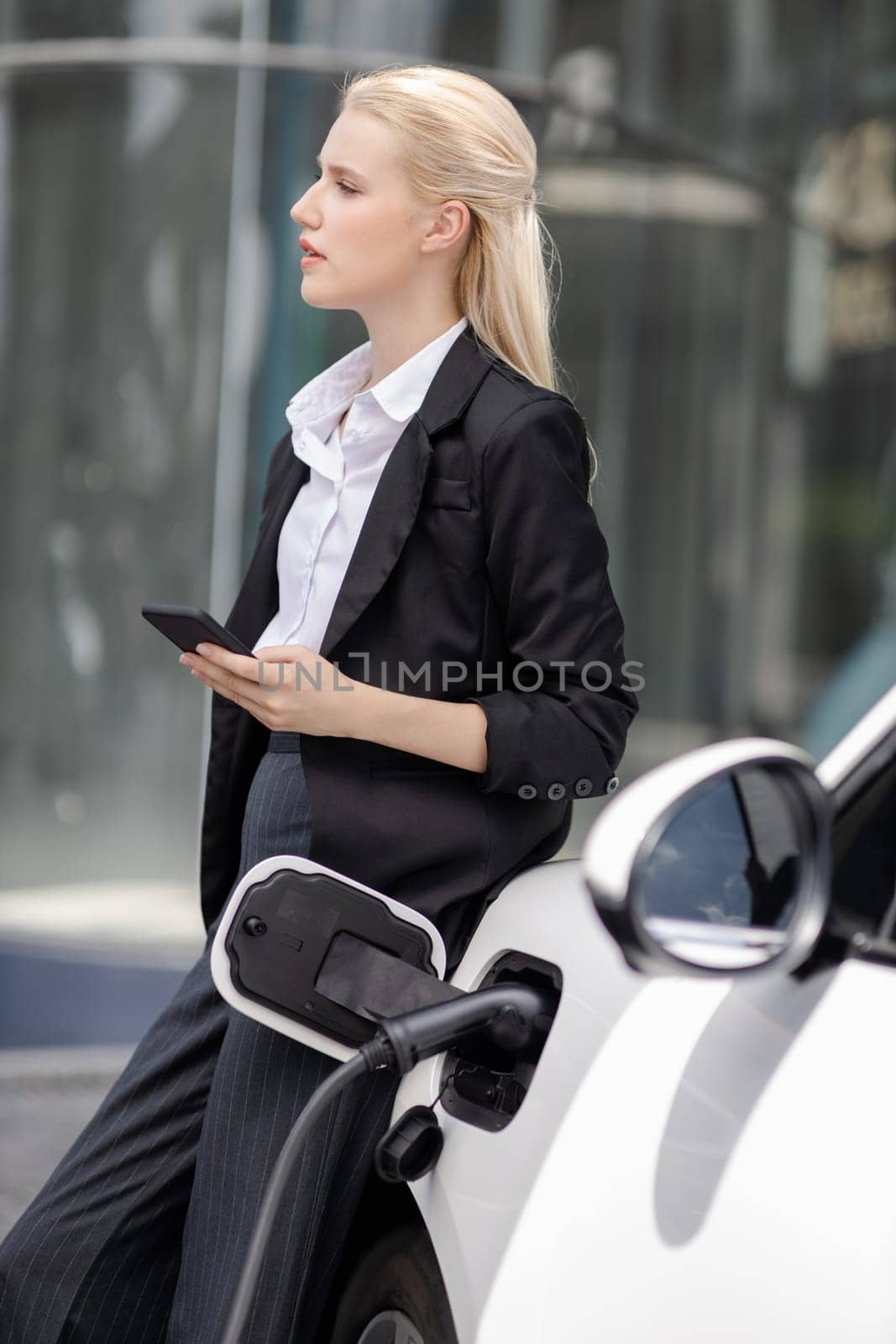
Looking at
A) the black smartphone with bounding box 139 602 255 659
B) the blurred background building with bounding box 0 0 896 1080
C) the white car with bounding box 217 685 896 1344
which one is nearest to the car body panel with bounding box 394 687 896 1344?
the white car with bounding box 217 685 896 1344

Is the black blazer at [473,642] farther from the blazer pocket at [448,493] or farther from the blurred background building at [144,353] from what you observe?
the blurred background building at [144,353]

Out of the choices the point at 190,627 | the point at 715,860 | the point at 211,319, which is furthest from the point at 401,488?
the point at 211,319

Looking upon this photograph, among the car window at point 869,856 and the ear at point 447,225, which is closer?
the car window at point 869,856

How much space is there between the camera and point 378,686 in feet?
5.32

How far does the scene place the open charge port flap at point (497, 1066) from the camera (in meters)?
1.45

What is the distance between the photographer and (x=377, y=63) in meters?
5.27

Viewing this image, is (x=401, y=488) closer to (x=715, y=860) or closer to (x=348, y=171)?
(x=348, y=171)

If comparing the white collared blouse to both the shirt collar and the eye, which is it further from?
the eye

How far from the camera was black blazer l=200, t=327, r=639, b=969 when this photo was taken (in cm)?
157

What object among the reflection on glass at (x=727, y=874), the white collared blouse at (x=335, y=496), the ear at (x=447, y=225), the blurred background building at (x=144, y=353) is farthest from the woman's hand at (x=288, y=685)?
the blurred background building at (x=144, y=353)

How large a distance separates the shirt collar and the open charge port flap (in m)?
0.60

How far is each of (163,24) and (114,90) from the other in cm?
27

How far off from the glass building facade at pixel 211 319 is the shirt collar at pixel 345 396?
2700mm

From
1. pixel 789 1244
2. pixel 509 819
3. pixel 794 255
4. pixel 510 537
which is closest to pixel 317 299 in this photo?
pixel 510 537
